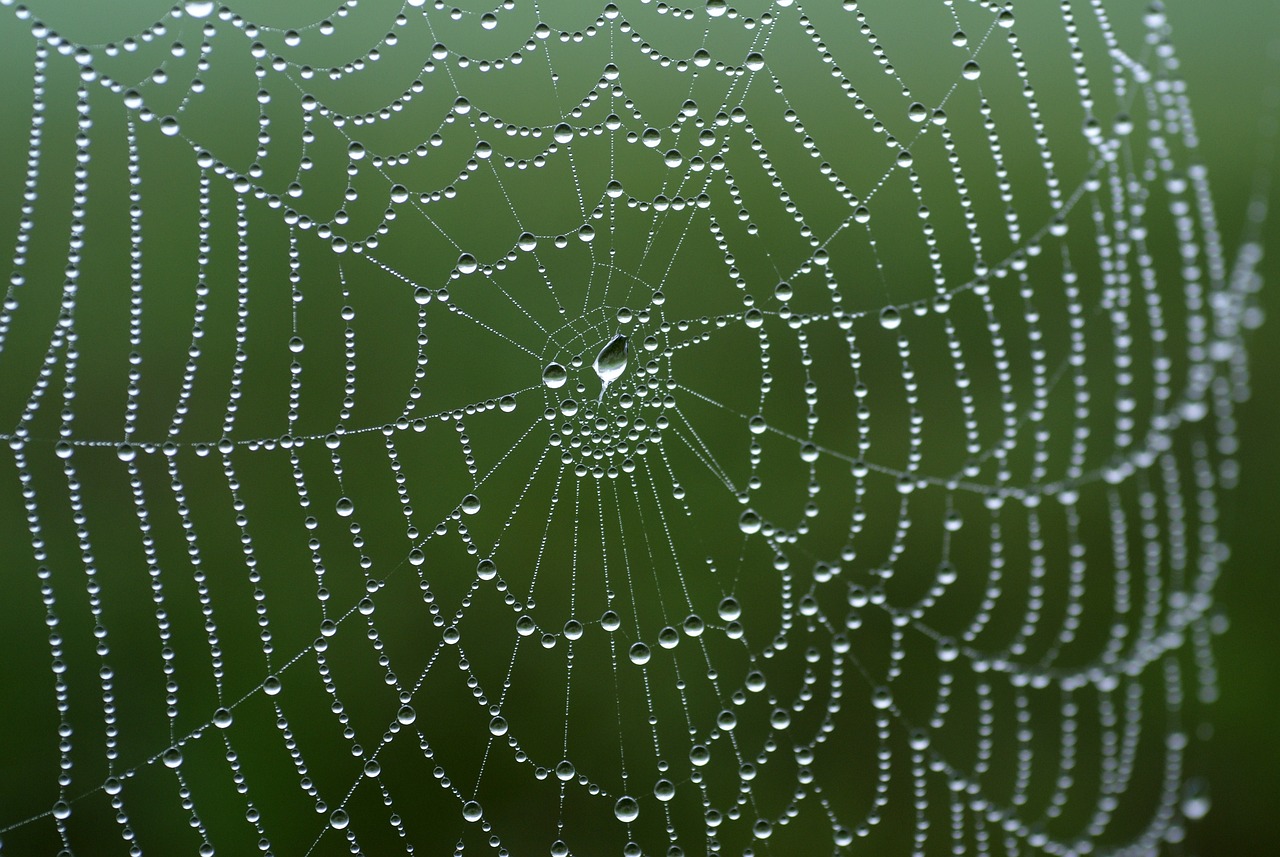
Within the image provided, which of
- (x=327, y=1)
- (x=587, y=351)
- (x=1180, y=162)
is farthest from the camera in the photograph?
(x=327, y=1)

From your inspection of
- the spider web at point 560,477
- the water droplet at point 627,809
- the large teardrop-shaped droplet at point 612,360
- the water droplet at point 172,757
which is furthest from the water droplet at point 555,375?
the water droplet at point 172,757

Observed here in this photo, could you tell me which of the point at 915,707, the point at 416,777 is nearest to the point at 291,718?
→ the point at 416,777

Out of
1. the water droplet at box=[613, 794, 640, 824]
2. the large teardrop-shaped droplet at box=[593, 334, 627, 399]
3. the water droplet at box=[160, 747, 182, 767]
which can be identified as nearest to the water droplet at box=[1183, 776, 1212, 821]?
the water droplet at box=[613, 794, 640, 824]

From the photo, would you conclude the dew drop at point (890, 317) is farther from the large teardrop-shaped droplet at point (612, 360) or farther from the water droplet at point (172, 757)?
the water droplet at point (172, 757)

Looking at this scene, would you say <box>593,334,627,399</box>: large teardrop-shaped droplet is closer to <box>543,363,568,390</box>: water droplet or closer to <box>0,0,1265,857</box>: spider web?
<box>543,363,568,390</box>: water droplet

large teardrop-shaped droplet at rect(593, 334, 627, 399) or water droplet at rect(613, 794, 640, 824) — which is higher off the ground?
large teardrop-shaped droplet at rect(593, 334, 627, 399)

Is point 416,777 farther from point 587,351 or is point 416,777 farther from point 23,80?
point 23,80
